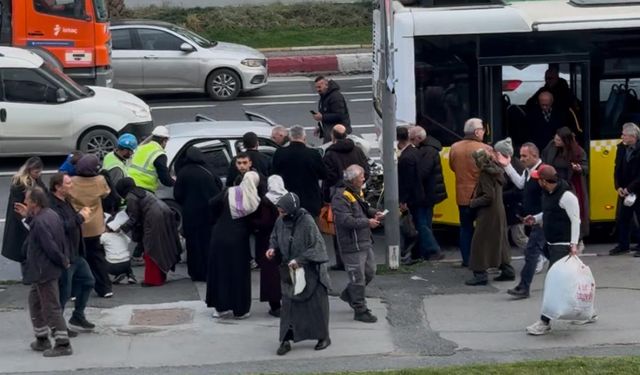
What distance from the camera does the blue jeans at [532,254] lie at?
1281 cm

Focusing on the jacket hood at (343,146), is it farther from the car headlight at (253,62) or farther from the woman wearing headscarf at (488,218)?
the car headlight at (253,62)

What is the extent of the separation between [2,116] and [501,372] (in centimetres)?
1105

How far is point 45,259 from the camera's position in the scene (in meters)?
11.3

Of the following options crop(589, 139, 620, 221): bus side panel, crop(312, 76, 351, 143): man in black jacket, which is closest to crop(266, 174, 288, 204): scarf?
crop(589, 139, 620, 221): bus side panel

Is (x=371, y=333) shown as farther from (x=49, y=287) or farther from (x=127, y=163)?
(x=127, y=163)

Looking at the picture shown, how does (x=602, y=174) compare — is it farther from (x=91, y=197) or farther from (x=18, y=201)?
(x=18, y=201)

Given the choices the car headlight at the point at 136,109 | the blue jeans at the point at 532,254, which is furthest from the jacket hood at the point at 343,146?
the car headlight at the point at 136,109

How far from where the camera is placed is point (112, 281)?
14.2m

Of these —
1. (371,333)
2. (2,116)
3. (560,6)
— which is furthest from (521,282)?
Answer: (2,116)

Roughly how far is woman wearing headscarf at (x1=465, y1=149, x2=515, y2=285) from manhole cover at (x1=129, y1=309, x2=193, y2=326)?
303 centimetres

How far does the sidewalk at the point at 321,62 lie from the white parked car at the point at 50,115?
9.41m

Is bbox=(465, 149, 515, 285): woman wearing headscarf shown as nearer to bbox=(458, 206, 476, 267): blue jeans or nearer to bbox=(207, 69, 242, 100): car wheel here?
bbox=(458, 206, 476, 267): blue jeans

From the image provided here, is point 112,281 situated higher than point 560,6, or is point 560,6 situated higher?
point 560,6

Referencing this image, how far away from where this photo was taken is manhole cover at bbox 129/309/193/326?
1279 cm
